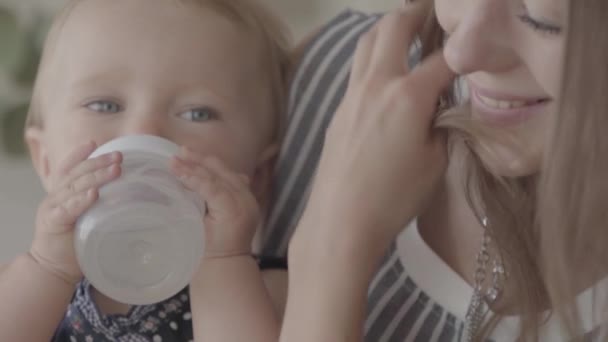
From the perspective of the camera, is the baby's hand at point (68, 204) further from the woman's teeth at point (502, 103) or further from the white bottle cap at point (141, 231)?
the woman's teeth at point (502, 103)

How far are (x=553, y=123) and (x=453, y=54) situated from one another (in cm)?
10

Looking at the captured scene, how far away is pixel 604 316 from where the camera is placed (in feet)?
2.77

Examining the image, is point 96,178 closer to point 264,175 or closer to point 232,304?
point 232,304

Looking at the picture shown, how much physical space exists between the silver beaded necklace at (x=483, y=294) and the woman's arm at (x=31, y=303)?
446 millimetres

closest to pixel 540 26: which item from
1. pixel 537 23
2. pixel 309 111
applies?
pixel 537 23

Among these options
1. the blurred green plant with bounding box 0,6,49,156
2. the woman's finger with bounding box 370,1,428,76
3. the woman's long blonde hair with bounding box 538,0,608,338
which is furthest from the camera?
the blurred green plant with bounding box 0,6,49,156

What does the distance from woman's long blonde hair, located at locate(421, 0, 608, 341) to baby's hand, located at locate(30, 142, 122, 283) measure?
0.34 m

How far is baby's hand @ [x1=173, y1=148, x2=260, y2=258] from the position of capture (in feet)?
3.08

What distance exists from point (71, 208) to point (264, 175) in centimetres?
35

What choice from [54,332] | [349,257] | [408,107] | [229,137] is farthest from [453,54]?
[54,332]

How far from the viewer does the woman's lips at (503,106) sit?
0.77 meters

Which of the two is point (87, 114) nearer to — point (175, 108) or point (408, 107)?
point (175, 108)

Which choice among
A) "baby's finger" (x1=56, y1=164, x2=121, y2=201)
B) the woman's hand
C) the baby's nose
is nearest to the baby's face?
the baby's nose

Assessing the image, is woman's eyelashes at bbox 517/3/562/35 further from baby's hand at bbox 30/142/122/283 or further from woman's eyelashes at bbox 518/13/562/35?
baby's hand at bbox 30/142/122/283
